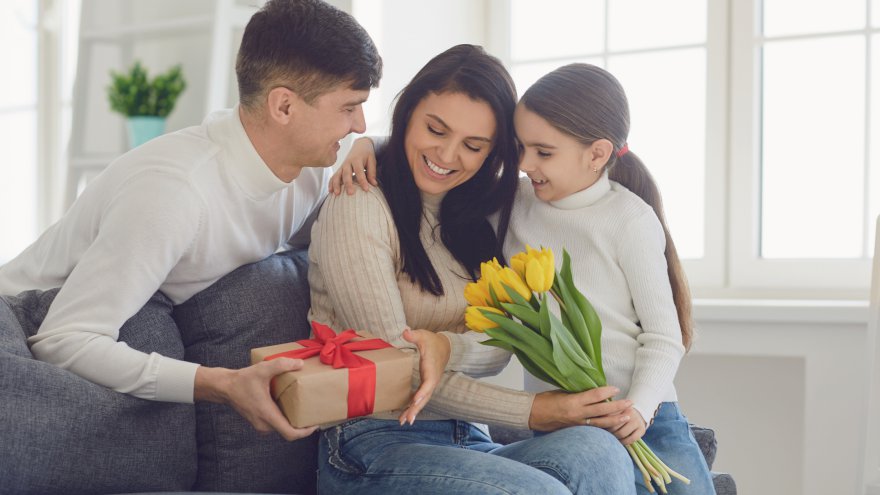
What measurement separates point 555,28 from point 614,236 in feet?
4.96

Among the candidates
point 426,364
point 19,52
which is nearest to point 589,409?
point 426,364

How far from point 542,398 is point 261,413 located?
501 mm

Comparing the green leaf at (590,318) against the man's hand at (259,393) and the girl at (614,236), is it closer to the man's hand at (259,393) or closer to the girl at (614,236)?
the girl at (614,236)

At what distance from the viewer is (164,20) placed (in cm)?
335

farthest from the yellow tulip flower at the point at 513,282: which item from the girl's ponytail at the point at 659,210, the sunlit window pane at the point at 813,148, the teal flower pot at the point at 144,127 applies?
the teal flower pot at the point at 144,127

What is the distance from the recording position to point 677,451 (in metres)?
1.68

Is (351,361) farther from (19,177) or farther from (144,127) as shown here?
(19,177)

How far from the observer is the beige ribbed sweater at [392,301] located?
1.63 m

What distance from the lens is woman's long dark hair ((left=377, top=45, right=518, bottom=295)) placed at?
1747mm

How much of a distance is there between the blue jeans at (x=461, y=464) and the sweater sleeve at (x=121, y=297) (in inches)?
11.4

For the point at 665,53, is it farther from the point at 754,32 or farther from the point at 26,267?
the point at 26,267

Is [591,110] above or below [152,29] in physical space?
below

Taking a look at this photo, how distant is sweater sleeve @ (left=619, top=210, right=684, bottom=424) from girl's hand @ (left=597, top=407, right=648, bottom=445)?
0.02 meters

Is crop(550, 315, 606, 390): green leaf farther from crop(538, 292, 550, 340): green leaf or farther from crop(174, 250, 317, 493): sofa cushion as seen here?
crop(174, 250, 317, 493): sofa cushion
